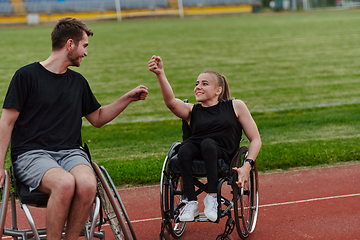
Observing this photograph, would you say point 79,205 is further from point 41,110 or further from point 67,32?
point 67,32

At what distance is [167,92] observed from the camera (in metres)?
3.34

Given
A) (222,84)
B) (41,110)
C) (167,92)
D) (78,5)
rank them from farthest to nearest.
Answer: (78,5)
(222,84)
(167,92)
(41,110)

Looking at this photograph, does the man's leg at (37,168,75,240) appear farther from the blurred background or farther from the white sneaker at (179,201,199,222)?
the blurred background

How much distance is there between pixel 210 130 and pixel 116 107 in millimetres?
727

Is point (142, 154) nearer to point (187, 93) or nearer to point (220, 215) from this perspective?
point (220, 215)

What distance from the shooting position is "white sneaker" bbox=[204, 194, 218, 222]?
304cm

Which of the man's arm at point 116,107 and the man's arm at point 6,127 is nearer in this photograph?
the man's arm at point 6,127

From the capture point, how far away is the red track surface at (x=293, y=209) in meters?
3.55

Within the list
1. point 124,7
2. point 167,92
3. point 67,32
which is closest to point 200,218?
point 167,92

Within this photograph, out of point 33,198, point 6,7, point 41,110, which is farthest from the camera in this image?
point 6,7

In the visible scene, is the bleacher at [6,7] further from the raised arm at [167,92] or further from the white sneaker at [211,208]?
the white sneaker at [211,208]

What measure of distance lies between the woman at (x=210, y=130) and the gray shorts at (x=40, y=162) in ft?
2.38

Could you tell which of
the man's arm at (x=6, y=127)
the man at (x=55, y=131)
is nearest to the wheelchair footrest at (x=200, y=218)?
the man at (x=55, y=131)

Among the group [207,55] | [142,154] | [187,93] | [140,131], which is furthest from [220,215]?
[207,55]
